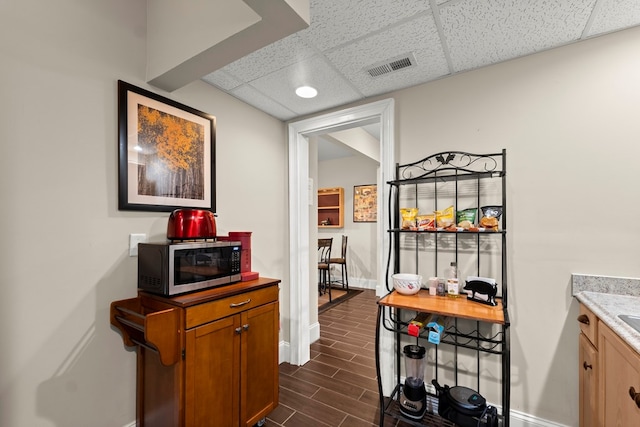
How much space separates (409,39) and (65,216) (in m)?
2.10

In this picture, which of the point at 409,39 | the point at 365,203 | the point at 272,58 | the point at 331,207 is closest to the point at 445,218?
the point at 409,39

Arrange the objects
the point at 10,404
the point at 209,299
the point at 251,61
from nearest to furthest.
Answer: the point at 10,404 < the point at 209,299 < the point at 251,61

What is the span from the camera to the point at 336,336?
327 cm

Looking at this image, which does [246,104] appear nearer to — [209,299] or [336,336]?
[209,299]

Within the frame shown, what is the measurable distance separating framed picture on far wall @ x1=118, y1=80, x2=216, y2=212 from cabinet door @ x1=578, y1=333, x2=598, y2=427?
242cm

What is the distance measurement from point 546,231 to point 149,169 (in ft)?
8.17

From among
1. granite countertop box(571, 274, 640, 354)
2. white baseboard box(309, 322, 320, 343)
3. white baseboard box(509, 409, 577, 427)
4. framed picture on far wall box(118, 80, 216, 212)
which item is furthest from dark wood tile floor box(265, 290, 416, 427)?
framed picture on far wall box(118, 80, 216, 212)

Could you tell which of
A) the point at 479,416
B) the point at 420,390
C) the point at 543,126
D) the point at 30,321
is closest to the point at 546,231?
the point at 543,126

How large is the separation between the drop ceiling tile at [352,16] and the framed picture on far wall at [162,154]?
3.30 ft

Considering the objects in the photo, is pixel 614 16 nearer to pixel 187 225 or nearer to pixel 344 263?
pixel 187 225

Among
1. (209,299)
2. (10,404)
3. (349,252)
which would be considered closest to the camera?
(10,404)

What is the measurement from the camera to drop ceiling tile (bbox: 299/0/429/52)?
1.36m

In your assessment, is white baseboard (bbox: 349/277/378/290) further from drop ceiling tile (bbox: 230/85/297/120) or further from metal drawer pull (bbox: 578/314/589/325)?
metal drawer pull (bbox: 578/314/589/325)

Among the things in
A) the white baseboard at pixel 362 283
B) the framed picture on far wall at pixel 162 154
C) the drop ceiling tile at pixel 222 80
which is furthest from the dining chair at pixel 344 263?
the drop ceiling tile at pixel 222 80
